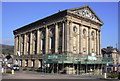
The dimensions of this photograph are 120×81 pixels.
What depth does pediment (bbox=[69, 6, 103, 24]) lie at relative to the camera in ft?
157

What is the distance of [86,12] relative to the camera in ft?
169

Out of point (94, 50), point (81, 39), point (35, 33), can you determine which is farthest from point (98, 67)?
point (35, 33)

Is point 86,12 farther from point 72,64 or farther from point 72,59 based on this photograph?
point 72,64

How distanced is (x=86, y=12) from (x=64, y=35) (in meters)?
11.4

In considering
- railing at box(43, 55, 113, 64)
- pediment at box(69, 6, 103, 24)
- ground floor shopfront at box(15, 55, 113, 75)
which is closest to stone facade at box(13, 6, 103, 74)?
pediment at box(69, 6, 103, 24)

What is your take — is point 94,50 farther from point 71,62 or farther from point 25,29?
point 25,29

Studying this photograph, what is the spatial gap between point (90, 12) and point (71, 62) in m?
19.1

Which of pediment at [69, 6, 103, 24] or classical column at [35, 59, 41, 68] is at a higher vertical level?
pediment at [69, 6, 103, 24]

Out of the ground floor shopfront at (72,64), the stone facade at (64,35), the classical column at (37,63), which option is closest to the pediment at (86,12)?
the stone facade at (64,35)

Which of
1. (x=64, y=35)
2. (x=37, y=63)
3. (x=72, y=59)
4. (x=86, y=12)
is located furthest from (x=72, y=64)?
(x=86, y=12)

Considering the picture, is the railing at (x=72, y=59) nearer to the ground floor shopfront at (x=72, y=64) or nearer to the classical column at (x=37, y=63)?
the ground floor shopfront at (x=72, y=64)

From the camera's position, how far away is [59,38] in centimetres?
4781

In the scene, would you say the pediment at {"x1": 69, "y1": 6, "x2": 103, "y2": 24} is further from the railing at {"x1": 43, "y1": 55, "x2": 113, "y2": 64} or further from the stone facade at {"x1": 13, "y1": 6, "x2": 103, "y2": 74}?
the railing at {"x1": 43, "y1": 55, "x2": 113, "y2": 64}

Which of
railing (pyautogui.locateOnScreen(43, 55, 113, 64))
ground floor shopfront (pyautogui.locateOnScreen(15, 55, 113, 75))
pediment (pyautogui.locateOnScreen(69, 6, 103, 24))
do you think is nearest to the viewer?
railing (pyautogui.locateOnScreen(43, 55, 113, 64))
